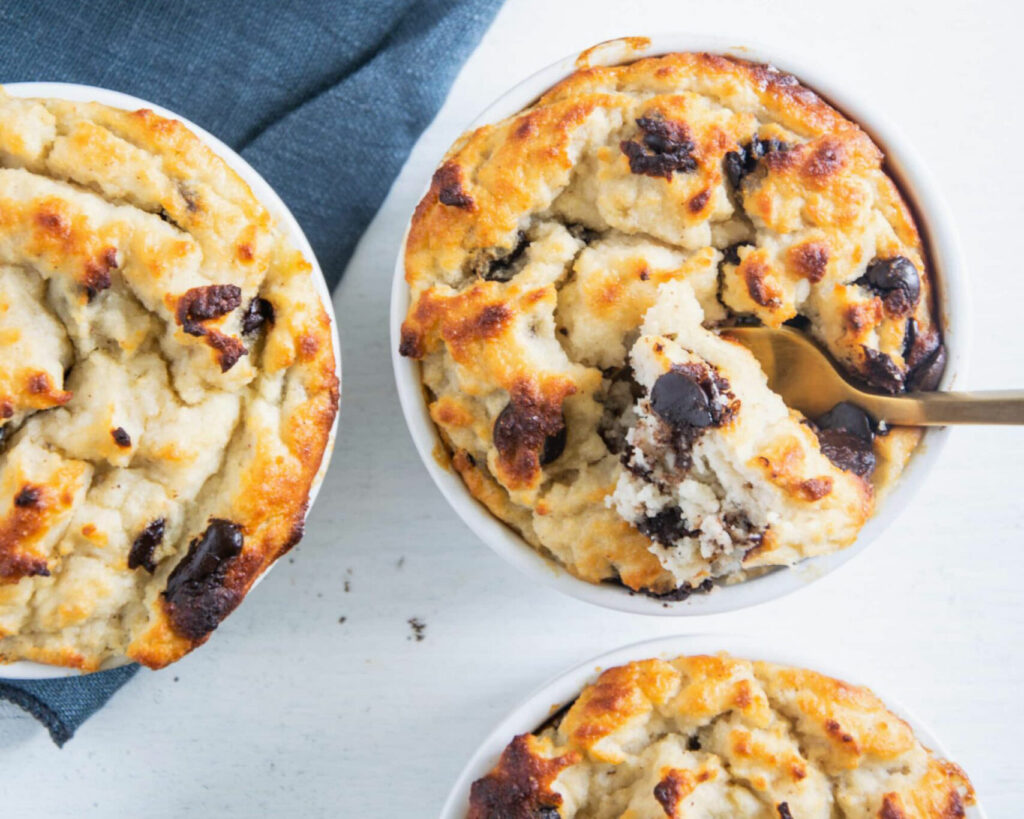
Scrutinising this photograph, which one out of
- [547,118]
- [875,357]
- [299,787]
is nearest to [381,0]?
[547,118]

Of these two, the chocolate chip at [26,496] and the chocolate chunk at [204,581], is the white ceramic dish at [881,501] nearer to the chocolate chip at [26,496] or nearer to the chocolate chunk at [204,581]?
the chocolate chunk at [204,581]

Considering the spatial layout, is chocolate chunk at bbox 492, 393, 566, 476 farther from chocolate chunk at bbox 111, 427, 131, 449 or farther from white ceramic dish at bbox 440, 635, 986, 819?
chocolate chunk at bbox 111, 427, 131, 449

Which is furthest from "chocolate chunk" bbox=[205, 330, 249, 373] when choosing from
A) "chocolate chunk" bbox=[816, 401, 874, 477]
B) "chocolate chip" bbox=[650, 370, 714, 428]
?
"chocolate chunk" bbox=[816, 401, 874, 477]

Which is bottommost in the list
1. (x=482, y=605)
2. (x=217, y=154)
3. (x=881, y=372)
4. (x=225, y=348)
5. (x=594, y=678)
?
(x=482, y=605)

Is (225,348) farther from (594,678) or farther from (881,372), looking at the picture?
(881,372)

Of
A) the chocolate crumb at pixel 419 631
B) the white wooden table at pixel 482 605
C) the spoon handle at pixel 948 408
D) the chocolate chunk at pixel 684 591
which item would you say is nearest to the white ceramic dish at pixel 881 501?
the chocolate chunk at pixel 684 591

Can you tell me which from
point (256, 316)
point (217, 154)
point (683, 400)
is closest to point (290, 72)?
point (217, 154)
